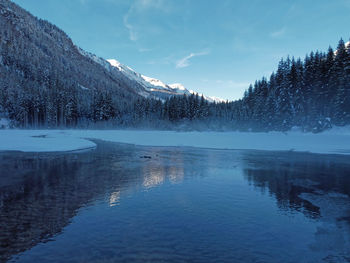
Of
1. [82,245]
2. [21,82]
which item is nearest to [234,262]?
[82,245]

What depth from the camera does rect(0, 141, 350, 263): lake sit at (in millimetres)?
5254

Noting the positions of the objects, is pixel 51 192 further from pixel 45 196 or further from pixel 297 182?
pixel 297 182

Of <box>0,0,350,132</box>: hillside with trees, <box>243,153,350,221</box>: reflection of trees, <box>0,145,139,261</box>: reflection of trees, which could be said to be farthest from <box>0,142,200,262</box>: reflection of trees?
<box>0,0,350,132</box>: hillside with trees

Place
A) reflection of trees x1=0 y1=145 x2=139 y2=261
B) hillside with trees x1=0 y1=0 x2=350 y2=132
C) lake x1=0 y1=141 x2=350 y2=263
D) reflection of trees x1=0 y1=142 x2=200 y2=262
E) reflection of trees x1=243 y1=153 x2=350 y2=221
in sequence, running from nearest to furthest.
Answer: lake x1=0 y1=141 x2=350 y2=263
reflection of trees x1=0 y1=145 x2=139 y2=261
reflection of trees x1=0 y1=142 x2=200 y2=262
reflection of trees x1=243 y1=153 x2=350 y2=221
hillside with trees x1=0 y1=0 x2=350 y2=132

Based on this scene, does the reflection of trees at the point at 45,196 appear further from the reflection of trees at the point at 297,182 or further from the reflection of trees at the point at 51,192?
the reflection of trees at the point at 297,182

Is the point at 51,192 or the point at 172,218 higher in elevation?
the point at 51,192

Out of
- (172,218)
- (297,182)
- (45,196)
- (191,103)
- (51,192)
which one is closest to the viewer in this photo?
(172,218)

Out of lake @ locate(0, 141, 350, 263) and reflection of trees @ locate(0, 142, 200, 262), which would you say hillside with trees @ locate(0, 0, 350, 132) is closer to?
lake @ locate(0, 141, 350, 263)

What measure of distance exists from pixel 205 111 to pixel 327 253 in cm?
9226

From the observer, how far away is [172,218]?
7.40 metres

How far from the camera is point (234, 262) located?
16.0ft

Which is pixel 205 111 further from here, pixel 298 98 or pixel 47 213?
pixel 47 213

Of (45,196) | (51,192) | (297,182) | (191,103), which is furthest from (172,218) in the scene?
(191,103)

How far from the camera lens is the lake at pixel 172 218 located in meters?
5.25
